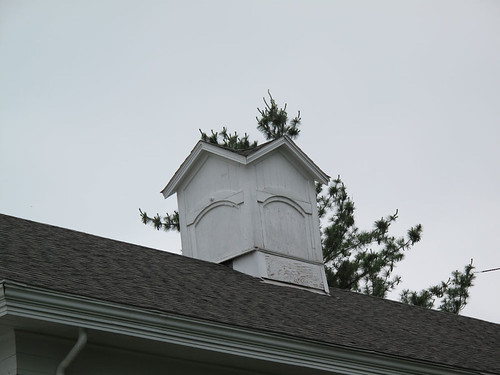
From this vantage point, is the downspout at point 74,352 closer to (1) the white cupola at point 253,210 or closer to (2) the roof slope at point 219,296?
(2) the roof slope at point 219,296

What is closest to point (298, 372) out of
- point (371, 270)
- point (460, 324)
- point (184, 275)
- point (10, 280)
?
point (184, 275)

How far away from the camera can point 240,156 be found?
1411 cm

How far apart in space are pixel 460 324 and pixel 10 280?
9.29 meters

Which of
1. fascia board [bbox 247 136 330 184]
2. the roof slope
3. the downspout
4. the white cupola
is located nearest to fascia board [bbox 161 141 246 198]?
the white cupola

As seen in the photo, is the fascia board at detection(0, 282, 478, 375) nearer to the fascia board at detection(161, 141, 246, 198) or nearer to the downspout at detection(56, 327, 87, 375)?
the downspout at detection(56, 327, 87, 375)

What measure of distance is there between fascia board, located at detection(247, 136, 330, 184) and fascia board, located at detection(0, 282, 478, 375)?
14.3ft

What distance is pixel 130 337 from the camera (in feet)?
27.8

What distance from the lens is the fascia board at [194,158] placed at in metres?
14.2

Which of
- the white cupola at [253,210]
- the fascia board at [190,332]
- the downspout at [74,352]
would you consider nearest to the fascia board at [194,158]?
the white cupola at [253,210]

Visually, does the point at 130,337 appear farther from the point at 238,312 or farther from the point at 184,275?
the point at 184,275

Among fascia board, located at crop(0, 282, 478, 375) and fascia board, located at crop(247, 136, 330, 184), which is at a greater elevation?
Result: fascia board, located at crop(247, 136, 330, 184)

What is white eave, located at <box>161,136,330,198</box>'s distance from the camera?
14.2m

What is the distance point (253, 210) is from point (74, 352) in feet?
19.9

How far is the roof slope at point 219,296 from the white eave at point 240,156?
5.44ft
